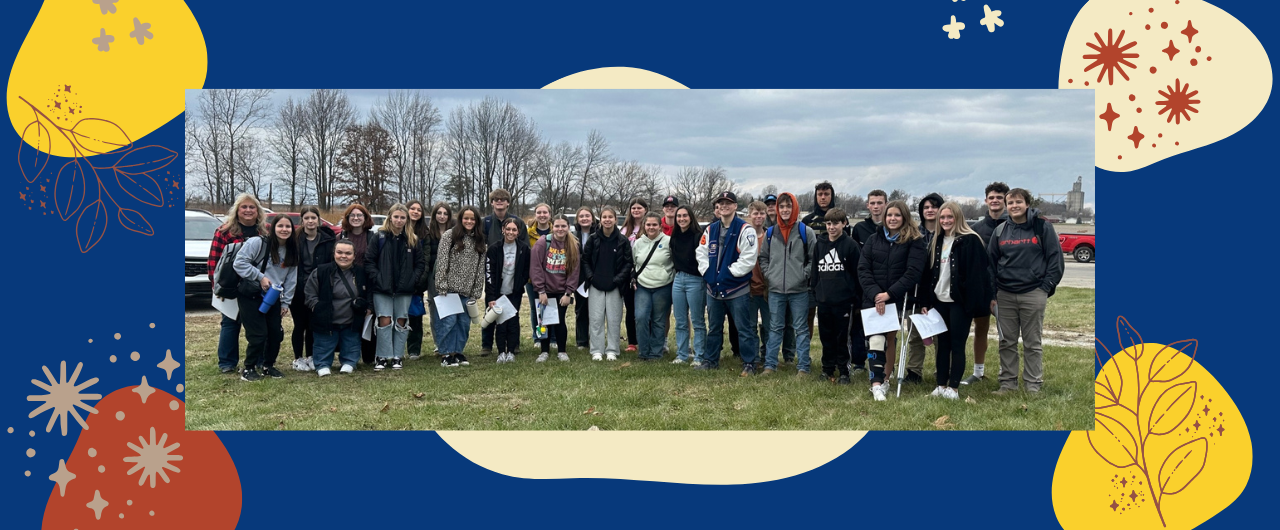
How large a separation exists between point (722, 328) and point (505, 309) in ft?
8.22

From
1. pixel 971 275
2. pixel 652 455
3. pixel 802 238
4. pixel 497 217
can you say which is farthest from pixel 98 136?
pixel 971 275

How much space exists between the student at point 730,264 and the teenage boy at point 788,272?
20cm

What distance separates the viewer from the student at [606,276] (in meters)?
8.70

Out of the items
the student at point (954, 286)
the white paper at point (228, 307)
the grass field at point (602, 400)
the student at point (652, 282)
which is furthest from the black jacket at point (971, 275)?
the white paper at point (228, 307)

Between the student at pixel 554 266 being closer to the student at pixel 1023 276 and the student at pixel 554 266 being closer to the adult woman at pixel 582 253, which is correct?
the adult woman at pixel 582 253

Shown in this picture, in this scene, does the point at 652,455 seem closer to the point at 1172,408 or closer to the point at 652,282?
the point at 1172,408

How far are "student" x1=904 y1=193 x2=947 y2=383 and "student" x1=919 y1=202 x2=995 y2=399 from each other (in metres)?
0.12

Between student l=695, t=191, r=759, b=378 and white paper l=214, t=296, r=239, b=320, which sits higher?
student l=695, t=191, r=759, b=378

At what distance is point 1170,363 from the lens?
495 centimetres

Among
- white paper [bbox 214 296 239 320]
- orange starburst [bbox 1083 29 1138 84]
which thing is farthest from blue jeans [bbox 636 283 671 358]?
orange starburst [bbox 1083 29 1138 84]

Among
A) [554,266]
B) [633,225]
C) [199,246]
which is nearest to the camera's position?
[554,266]

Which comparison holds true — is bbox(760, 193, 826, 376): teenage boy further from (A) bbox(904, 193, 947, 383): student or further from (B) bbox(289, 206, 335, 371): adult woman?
(B) bbox(289, 206, 335, 371): adult woman

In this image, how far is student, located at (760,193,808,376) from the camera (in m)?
7.54

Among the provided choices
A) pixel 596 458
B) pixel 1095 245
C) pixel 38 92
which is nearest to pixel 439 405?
pixel 596 458
